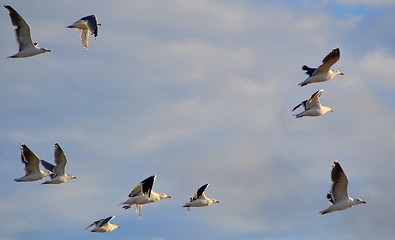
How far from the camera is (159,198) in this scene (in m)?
64.9

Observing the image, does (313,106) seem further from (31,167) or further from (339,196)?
(31,167)

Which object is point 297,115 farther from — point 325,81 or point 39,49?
point 39,49

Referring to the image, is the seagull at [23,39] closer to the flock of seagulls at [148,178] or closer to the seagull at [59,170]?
the flock of seagulls at [148,178]

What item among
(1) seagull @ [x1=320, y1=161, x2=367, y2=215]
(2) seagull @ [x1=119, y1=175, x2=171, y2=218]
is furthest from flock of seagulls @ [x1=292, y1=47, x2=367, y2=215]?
(2) seagull @ [x1=119, y1=175, x2=171, y2=218]

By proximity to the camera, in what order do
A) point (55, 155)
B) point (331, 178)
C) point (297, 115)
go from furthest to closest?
point (55, 155) → point (297, 115) → point (331, 178)

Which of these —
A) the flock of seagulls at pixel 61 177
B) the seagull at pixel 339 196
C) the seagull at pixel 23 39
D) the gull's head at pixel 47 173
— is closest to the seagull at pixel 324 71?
the seagull at pixel 339 196

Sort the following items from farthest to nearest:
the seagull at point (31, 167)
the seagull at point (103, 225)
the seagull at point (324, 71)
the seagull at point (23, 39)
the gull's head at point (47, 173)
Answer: the seagull at point (103, 225) < the gull's head at point (47, 173) < the seagull at point (31, 167) < the seagull at point (23, 39) < the seagull at point (324, 71)

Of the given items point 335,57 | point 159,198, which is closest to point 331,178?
point 335,57

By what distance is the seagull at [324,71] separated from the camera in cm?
5712

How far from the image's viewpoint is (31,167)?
6178 centimetres

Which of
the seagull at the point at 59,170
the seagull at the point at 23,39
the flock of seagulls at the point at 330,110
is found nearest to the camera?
the flock of seagulls at the point at 330,110

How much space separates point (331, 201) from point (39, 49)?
631 inches

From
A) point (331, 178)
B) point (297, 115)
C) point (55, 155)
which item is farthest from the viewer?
point (55, 155)

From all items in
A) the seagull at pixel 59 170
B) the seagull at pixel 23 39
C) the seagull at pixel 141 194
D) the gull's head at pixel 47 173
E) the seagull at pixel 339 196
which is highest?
the seagull at pixel 23 39
